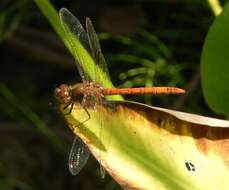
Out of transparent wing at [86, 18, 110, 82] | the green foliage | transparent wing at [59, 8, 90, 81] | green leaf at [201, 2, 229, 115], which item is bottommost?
the green foliage

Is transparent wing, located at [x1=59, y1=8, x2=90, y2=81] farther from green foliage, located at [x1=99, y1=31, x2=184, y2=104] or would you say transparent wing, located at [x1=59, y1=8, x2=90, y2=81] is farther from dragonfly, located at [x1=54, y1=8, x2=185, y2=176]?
green foliage, located at [x1=99, y1=31, x2=184, y2=104]

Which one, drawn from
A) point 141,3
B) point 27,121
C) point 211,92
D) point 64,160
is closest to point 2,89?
point 27,121

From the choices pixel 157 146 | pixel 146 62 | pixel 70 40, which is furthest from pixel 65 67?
pixel 157 146

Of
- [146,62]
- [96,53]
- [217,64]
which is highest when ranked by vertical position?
[96,53]

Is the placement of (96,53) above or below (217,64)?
above

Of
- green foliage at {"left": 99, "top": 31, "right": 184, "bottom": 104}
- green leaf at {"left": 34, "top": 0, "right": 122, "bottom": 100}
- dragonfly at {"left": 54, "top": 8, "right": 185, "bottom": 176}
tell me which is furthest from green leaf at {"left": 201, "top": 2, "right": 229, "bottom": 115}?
green foliage at {"left": 99, "top": 31, "right": 184, "bottom": 104}

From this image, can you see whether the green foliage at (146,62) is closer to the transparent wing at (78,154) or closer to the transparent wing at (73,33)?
the transparent wing at (73,33)

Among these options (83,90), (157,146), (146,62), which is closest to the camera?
(157,146)

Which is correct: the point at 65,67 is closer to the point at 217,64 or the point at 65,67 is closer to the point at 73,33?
the point at 73,33
